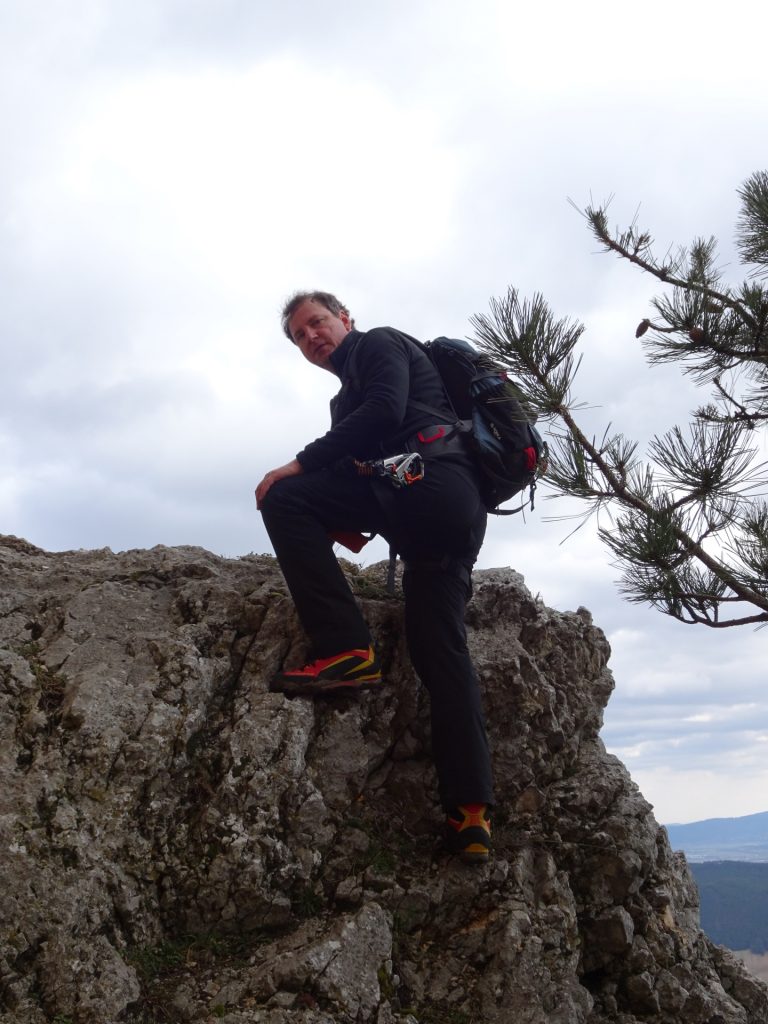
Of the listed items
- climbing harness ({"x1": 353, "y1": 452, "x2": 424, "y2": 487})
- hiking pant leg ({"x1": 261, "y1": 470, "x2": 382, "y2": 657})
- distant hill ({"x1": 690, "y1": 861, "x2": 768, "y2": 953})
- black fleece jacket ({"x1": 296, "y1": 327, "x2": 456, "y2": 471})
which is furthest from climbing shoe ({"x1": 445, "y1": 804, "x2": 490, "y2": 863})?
distant hill ({"x1": 690, "y1": 861, "x2": 768, "y2": 953})

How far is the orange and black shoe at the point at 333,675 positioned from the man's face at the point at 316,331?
2.26 m

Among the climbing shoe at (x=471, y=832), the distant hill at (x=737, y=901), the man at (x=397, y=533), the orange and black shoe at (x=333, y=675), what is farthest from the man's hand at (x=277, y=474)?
the distant hill at (x=737, y=901)

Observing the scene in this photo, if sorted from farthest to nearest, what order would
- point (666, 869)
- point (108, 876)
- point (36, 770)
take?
point (666, 869), point (36, 770), point (108, 876)

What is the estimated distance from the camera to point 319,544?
5.70 metres

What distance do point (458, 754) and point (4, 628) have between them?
3.45 m

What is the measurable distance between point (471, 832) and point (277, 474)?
2.78 meters

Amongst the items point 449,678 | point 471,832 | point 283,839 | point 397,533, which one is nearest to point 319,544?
point 397,533

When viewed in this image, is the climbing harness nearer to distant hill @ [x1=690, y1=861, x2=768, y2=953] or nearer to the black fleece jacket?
the black fleece jacket

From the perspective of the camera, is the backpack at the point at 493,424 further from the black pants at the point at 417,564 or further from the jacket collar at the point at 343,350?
the jacket collar at the point at 343,350

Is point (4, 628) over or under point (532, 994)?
over

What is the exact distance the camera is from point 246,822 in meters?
5.07

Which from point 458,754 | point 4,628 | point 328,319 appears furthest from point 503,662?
point 4,628

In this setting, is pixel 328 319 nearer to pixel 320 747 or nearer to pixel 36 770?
pixel 320 747

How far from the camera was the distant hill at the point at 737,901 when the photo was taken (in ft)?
313
